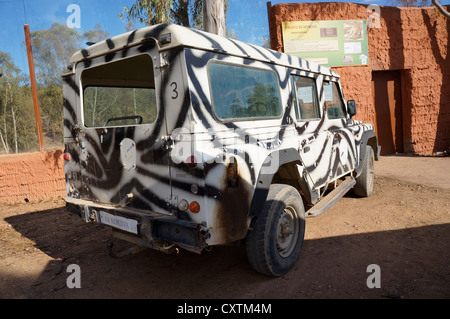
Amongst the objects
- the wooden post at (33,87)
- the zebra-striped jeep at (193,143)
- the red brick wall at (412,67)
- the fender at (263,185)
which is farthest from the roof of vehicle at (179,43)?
the red brick wall at (412,67)

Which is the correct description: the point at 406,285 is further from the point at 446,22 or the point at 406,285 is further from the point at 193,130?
the point at 446,22

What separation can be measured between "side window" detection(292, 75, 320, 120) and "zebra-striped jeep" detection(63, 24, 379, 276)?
0.08 feet

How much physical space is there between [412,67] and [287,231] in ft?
29.4

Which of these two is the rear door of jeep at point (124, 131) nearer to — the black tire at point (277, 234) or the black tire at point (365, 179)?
the black tire at point (277, 234)

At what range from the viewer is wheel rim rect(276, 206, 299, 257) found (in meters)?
3.12

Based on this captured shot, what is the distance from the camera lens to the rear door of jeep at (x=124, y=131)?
265 cm

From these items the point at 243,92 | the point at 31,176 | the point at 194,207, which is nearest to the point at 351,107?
the point at 243,92

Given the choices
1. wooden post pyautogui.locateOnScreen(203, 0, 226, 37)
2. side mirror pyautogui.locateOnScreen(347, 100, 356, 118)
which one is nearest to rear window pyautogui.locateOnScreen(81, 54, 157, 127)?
side mirror pyautogui.locateOnScreen(347, 100, 356, 118)

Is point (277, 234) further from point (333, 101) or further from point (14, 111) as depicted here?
point (14, 111)

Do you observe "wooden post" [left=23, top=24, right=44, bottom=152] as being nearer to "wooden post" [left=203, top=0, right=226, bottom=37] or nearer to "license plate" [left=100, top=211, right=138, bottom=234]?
"wooden post" [left=203, top=0, right=226, bottom=37]

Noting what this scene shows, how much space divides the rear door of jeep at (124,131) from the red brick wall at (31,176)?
3.53 meters

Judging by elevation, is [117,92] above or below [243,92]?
above

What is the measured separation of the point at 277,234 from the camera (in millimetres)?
3035

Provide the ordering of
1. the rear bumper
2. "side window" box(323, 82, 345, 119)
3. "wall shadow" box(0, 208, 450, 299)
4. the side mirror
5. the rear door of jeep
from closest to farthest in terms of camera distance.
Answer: the rear bumper → the rear door of jeep → "wall shadow" box(0, 208, 450, 299) → "side window" box(323, 82, 345, 119) → the side mirror
